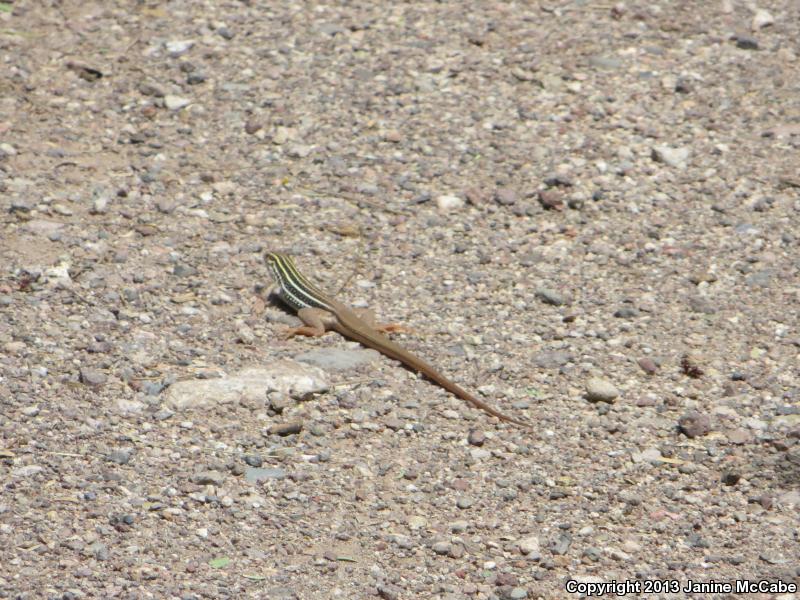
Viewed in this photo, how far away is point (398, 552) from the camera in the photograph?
14.9ft

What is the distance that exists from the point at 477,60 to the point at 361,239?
1.94 metres

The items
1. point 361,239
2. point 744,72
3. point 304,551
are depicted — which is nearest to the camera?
point 304,551

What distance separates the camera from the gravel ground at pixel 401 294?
4.56 metres

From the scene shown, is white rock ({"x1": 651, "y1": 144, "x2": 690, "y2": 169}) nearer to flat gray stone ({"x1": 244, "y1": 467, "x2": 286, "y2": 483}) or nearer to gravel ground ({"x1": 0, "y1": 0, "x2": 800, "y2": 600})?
gravel ground ({"x1": 0, "y1": 0, "x2": 800, "y2": 600})

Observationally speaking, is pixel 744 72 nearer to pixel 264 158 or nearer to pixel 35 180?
pixel 264 158

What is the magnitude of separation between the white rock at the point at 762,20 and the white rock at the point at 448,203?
9.35 ft

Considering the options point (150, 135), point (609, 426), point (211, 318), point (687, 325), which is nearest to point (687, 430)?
point (609, 426)

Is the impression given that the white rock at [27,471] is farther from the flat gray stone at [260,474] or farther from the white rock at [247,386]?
the flat gray stone at [260,474]

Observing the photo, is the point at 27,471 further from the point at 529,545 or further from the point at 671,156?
the point at 671,156

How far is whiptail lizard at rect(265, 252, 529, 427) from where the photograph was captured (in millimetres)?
5691

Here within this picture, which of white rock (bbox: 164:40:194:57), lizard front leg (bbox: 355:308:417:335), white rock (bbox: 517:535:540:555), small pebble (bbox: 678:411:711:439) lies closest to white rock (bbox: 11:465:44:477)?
lizard front leg (bbox: 355:308:417:335)

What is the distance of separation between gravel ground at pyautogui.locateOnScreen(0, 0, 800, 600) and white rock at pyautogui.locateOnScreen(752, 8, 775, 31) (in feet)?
0.12

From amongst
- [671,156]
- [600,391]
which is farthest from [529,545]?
[671,156]

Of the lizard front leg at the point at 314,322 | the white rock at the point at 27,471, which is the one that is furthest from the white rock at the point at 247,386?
the white rock at the point at 27,471
